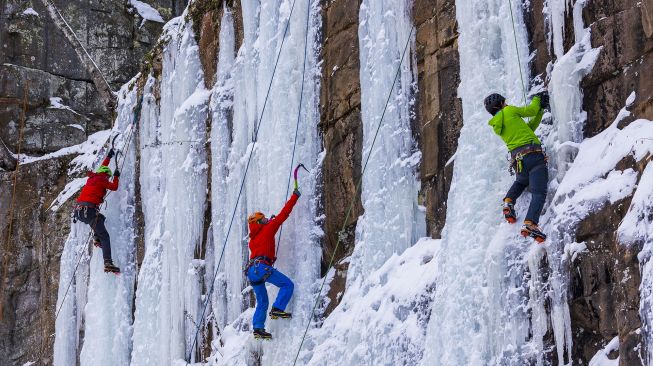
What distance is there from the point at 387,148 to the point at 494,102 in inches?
64.9

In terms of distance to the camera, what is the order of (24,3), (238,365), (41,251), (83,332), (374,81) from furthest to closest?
(24,3)
(41,251)
(83,332)
(238,365)
(374,81)

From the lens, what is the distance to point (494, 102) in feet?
26.3

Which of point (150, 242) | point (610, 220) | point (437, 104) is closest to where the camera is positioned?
point (610, 220)

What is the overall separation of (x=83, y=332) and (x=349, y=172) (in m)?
5.43

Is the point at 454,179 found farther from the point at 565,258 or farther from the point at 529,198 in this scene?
the point at 565,258

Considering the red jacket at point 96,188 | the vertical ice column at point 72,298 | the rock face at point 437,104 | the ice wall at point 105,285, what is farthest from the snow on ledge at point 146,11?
the rock face at point 437,104

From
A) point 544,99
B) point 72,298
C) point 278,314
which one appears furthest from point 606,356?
point 72,298

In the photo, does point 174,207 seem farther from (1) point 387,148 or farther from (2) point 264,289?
(1) point 387,148

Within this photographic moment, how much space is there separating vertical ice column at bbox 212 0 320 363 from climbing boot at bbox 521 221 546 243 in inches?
119

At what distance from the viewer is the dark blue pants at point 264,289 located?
396 inches

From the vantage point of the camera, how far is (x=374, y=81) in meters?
9.76

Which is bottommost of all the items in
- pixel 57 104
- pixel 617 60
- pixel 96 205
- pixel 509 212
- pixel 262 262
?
pixel 262 262

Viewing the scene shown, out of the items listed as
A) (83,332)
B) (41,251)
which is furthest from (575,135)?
(41,251)

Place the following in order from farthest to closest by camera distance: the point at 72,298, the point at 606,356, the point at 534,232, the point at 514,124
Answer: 1. the point at 72,298
2. the point at 514,124
3. the point at 534,232
4. the point at 606,356
